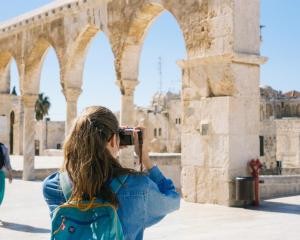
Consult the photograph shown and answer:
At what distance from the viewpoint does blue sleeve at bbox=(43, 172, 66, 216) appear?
5.87ft

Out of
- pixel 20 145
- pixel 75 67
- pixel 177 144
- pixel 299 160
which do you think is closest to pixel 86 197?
pixel 75 67

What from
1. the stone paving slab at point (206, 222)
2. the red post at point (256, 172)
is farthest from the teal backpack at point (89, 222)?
the red post at point (256, 172)

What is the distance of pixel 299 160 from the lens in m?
38.3

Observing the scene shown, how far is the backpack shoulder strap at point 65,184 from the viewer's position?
1691mm

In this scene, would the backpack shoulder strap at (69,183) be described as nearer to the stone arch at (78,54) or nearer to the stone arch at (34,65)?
the stone arch at (78,54)

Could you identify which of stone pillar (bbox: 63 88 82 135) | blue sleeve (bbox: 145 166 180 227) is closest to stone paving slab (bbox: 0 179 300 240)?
blue sleeve (bbox: 145 166 180 227)

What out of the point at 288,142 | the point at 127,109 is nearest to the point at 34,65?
the point at 127,109

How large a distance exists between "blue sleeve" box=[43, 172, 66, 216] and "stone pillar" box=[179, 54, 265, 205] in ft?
20.8

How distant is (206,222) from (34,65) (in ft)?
30.6

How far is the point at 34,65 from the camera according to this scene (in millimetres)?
14000

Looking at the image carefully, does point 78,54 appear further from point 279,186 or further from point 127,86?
point 279,186

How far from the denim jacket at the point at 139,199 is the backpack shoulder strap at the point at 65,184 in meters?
0.07

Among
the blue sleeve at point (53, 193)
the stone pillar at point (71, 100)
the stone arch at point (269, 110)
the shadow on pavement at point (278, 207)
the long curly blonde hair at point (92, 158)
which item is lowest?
the shadow on pavement at point (278, 207)

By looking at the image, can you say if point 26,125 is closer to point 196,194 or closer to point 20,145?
point 196,194
